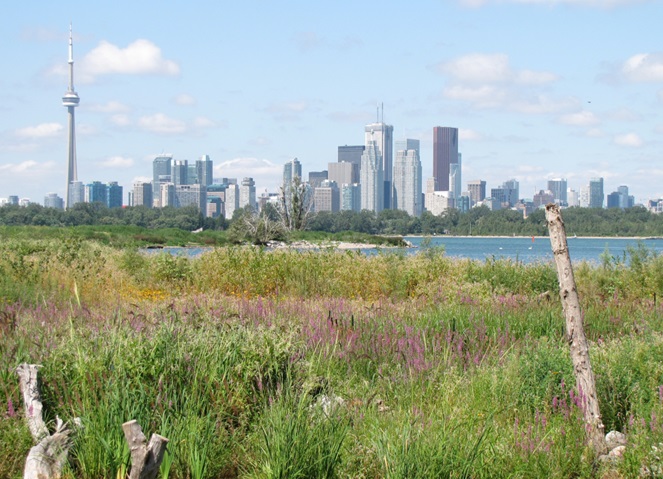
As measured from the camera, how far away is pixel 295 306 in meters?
11.6

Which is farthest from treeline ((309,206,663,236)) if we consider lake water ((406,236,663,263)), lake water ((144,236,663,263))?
lake water ((406,236,663,263))

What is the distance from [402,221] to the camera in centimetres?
14700

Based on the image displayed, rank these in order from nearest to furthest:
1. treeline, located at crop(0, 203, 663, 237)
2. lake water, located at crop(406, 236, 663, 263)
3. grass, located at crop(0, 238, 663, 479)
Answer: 1. grass, located at crop(0, 238, 663, 479)
2. lake water, located at crop(406, 236, 663, 263)
3. treeline, located at crop(0, 203, 663, 237)

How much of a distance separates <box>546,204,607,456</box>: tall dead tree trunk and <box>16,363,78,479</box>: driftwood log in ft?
12.0

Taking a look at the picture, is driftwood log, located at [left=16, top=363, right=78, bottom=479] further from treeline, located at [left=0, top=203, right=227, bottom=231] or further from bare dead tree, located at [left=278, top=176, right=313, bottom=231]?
treeline, located at [left=0, top=203, right=227, bottom=231]

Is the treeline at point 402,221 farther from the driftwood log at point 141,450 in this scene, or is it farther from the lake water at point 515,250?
the driftwood log at point 141,450

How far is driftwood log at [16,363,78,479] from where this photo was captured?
485 centimetres

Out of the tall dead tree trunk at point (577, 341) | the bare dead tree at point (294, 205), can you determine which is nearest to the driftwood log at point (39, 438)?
the tall dead tree trunk at point (577, 341)

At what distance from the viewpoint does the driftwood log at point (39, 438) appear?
4848mm

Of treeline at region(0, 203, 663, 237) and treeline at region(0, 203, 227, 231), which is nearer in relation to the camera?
treeline at region(0, 203, 663, 237)

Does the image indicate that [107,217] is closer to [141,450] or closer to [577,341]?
[577,341]

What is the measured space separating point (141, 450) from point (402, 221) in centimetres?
14338

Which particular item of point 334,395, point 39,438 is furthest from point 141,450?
point 334,395

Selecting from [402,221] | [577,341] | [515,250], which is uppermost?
[402,221]
